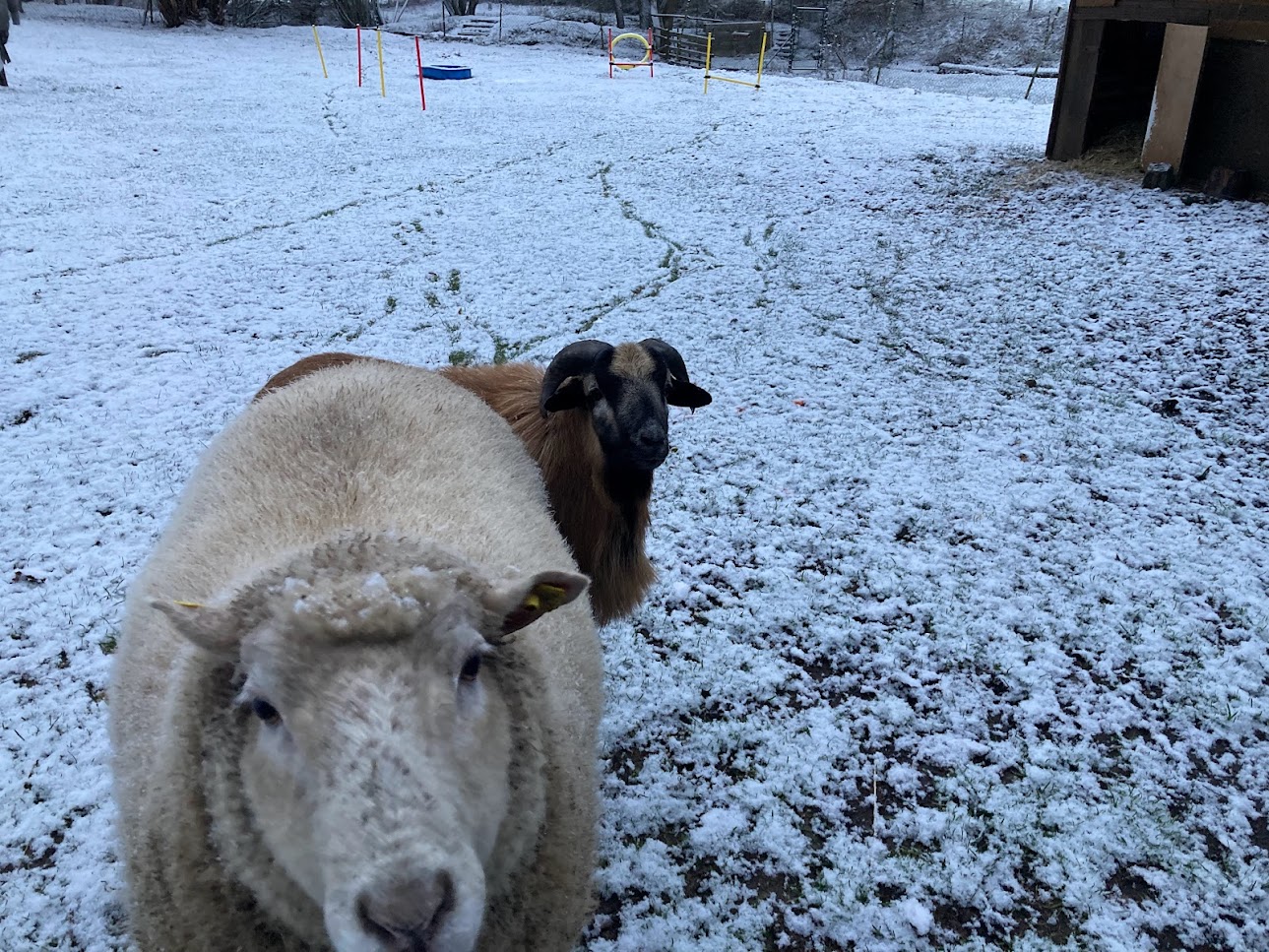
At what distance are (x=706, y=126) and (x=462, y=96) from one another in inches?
241

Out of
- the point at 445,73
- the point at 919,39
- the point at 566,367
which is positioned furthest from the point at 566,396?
the point at 919,39

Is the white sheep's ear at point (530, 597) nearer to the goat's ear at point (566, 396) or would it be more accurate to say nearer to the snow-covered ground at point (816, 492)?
the snow-covered ground at point (816, 492)

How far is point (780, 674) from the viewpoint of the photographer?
11.8 ft

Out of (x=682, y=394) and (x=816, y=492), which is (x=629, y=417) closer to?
(x=682, y=394)

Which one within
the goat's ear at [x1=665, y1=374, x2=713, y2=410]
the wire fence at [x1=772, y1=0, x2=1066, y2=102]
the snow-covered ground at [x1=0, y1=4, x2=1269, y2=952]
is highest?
the wire fence at [x1=772, y1=0, x2=1066, y2=102]

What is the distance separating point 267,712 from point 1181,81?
10.6 m

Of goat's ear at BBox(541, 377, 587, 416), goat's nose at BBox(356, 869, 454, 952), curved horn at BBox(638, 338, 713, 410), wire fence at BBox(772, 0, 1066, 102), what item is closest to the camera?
goat's nose at BBox(356, 869, 454, 952)

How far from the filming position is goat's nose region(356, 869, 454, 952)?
1279 millimetres

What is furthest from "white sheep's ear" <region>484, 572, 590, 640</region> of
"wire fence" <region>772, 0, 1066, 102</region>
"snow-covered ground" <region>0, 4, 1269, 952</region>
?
"wire fence" <region>772, 0, 1066, 102</region>

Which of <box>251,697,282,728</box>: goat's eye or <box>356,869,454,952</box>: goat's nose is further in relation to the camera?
<box>251,697,282,728</box>: goat's eye

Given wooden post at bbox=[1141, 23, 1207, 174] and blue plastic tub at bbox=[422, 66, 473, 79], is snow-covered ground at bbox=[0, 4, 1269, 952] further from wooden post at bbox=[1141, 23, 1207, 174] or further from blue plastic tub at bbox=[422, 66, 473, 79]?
blue plastic tub at bbox=[422, 66, 473, 79]

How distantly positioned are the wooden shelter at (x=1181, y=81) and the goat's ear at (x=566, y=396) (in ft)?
27.8

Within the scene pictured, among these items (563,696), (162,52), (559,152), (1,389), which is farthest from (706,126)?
(162,52)

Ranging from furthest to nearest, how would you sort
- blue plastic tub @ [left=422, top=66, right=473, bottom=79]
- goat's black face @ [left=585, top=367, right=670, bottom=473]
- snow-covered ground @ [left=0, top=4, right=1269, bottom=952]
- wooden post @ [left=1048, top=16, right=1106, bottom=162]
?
blue plastic tub @ [left=422, top=66, right=473, bottom=79]
wooden post @ [left=1048, top=16, right=1106, bottom=162]
goat's black face @ [left=585, top=367, right=670, bottom=473]
snow-covered ground @ [left=0, top=4, right=1269, bottom=952]
